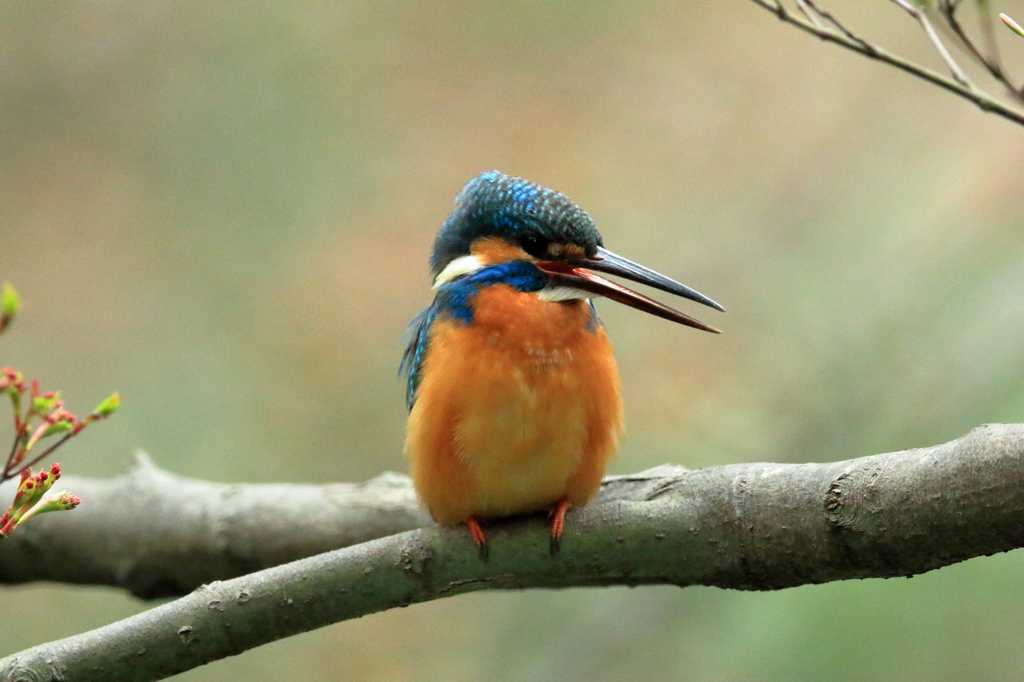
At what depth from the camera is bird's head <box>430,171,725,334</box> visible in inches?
87.6

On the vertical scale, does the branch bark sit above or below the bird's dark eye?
below

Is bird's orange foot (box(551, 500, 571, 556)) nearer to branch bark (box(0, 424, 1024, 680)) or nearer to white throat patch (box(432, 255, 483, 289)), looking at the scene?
branch bark (box(0, 424, 1024, 680))

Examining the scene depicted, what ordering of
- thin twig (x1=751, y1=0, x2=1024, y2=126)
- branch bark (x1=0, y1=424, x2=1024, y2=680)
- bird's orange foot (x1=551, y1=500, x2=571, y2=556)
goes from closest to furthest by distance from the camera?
thin twig (x1=751, y1=0, x2=1024, y2=126) → branch bark (x1=0, y1=424, x2=1024, y2=680) → bird's orange foot (x1=551, y1=500, x2=571, y2=556)

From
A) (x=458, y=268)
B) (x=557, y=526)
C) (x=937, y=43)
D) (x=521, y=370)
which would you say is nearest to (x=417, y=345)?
(x=458, y=268)

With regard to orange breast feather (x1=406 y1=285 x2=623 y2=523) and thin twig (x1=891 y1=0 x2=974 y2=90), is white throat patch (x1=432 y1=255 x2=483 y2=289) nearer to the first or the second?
orange breast feather (x1=406 y1=285 x2=623 y2=523)

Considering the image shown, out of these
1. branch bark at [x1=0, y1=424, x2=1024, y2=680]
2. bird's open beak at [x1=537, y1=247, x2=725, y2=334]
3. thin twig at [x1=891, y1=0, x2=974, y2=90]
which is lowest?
branch bark at [x1=0, y1=424, x2=1024, y2=680]

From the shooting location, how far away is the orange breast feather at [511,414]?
2.14 meters

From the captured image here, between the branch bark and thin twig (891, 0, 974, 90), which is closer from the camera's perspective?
thin twig (891, 0, 974, 90)

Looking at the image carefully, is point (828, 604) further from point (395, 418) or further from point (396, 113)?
point (396, 113)

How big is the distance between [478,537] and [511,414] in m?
0.26

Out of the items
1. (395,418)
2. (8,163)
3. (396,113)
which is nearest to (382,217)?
(396,113)

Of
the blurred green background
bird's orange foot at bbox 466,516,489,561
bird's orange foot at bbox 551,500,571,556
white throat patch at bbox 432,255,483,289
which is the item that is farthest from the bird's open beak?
the blurred green background

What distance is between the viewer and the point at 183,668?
6.11 feet

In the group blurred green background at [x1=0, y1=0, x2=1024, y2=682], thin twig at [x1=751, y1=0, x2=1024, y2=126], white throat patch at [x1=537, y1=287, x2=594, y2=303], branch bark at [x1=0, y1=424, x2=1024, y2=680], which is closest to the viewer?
thin twig at [x1=751, y1=0, x2=1024, y2=126]
